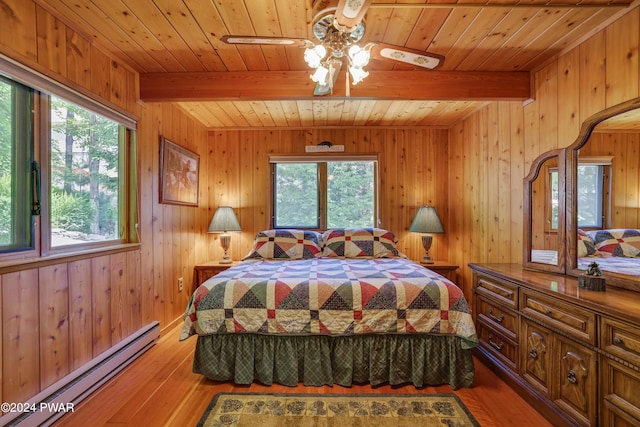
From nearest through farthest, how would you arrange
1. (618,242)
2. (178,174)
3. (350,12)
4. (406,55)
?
1. (350,12)
2. (406,55)
3. (618,242)
4. (178,174)

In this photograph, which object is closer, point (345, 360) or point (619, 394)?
point (619, 394)

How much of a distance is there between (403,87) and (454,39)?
1.61 ft

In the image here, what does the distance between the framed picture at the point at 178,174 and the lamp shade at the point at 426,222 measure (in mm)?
2565

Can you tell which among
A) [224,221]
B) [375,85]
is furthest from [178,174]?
[375,85]

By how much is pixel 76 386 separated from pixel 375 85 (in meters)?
2.86

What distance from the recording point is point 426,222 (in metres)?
3.27

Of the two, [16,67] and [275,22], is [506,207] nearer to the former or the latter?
[275,22]

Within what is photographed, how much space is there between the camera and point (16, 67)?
54.9 inches

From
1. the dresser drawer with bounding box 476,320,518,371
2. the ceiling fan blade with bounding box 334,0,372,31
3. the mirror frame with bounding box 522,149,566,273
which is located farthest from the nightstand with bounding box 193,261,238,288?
the mirror frame with bounding box 522,149,566,273

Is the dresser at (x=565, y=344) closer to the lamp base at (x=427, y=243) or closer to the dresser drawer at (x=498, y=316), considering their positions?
the dresser drawer at (x=498, y=316)

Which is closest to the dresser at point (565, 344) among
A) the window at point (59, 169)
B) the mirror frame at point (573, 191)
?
the mirror frame at point (573, 191)

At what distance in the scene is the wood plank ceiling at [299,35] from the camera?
1578mm

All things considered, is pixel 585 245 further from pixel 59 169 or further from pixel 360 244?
pixel 59 169

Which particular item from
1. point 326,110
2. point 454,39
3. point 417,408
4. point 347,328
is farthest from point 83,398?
point 454,39
